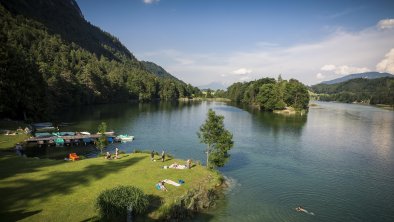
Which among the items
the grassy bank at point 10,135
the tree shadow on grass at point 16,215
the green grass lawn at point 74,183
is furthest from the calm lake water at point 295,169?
the tree shadow on grass at point 16,215

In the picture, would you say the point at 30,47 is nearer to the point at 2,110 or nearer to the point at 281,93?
the point at 2,110

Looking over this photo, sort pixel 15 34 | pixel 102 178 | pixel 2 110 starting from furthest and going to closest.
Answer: pixel 15 34, pixel 2 110, pixel 102 178

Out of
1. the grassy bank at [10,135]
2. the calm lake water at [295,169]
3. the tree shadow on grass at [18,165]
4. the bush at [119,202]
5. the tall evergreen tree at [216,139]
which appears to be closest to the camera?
the bush at [119,202]

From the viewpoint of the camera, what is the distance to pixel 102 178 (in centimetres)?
3844

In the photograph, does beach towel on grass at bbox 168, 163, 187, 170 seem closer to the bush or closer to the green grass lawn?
the green grass lawn

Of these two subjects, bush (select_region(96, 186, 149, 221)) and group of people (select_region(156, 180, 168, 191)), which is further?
group of people (select_region(156, 180, 168, 191))

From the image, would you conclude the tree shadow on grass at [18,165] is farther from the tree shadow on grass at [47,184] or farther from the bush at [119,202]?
the bush at [119,202]

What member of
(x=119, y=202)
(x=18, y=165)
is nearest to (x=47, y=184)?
(x=18, y=165)

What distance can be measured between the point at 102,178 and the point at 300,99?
553 feet

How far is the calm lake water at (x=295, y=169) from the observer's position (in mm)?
40594

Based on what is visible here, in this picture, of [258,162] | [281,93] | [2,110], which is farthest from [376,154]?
[281,93]

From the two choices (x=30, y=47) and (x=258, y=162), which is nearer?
(x=258, y=162)

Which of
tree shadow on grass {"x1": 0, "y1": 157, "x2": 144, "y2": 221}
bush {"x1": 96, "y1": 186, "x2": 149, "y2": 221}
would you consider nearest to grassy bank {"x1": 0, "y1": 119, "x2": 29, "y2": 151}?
tree shadow on grass {"x1": 0, "y1": 157, "x2": 144, "y2": 221}

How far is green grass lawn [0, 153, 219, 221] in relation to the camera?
2823 centimetres
